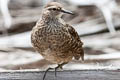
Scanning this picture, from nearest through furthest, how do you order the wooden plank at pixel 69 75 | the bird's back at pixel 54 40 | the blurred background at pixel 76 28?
the wooden plank at pixel 69 75 < the bird's back at pixel 54 40 < the blurred background at pixel 76 28

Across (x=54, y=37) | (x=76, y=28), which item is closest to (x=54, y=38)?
(x=54, y=37)

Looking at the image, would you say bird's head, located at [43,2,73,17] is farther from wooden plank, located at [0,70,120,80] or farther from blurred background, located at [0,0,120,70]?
blurred background, located at [0,0,120,70]

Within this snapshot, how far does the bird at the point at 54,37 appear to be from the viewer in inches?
Answer: 158

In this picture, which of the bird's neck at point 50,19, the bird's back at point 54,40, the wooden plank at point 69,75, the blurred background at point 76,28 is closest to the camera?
the wooden plank at point 69,75

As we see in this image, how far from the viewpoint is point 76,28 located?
562cm

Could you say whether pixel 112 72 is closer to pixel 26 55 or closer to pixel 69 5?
pixel 26 55

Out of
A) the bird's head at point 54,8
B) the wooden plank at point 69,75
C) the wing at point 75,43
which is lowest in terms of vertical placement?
the wooden plank at point 69,75

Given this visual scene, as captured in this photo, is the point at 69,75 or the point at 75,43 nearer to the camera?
the point at 69,75

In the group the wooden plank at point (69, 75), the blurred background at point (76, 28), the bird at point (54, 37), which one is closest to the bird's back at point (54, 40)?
the bird at point (54, 37)

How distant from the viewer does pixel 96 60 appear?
4.93 m

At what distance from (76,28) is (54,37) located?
163 cm

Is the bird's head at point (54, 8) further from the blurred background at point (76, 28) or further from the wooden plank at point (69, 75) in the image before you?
the blurred background at point (76, 28)

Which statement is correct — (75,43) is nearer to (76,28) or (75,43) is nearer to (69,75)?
(69,75)

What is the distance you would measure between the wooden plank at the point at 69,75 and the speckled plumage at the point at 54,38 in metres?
0.41
